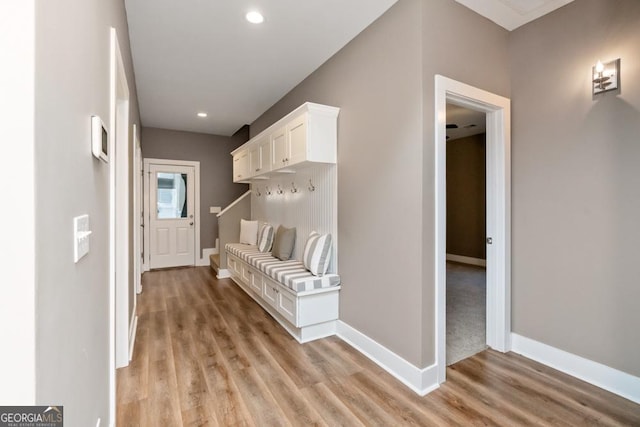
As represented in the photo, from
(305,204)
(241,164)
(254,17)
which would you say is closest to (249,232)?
(241,164)

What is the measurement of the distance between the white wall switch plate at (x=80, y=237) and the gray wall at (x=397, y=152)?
5.95ft

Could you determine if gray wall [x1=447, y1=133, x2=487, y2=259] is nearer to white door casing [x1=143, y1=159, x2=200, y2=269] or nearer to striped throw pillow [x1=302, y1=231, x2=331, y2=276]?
striped throw pillow [x1=302, y1=231, x2=331, y2=276]

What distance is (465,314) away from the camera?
11.3ft

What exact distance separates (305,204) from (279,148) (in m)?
0.72

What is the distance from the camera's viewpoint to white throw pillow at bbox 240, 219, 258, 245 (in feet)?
16.1

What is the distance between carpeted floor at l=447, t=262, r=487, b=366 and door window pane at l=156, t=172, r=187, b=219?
515 centimetres

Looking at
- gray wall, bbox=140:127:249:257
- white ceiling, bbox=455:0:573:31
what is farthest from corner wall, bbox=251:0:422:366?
gray wall, bbox=140:127:249:257

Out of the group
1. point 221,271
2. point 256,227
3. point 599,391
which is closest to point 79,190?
point 599,391

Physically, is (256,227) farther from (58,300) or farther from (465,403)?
(58,300)

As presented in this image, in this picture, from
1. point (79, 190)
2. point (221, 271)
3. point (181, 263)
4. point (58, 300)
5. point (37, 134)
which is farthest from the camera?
point (181, 263)

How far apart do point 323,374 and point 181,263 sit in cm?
473

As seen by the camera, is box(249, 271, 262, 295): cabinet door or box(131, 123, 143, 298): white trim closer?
box(131, 123, 143, 298): white trim

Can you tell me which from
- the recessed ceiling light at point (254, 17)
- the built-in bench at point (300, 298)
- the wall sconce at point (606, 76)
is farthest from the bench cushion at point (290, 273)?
the wall sconce at point (606, 76)

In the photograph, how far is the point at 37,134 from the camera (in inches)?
23.5
